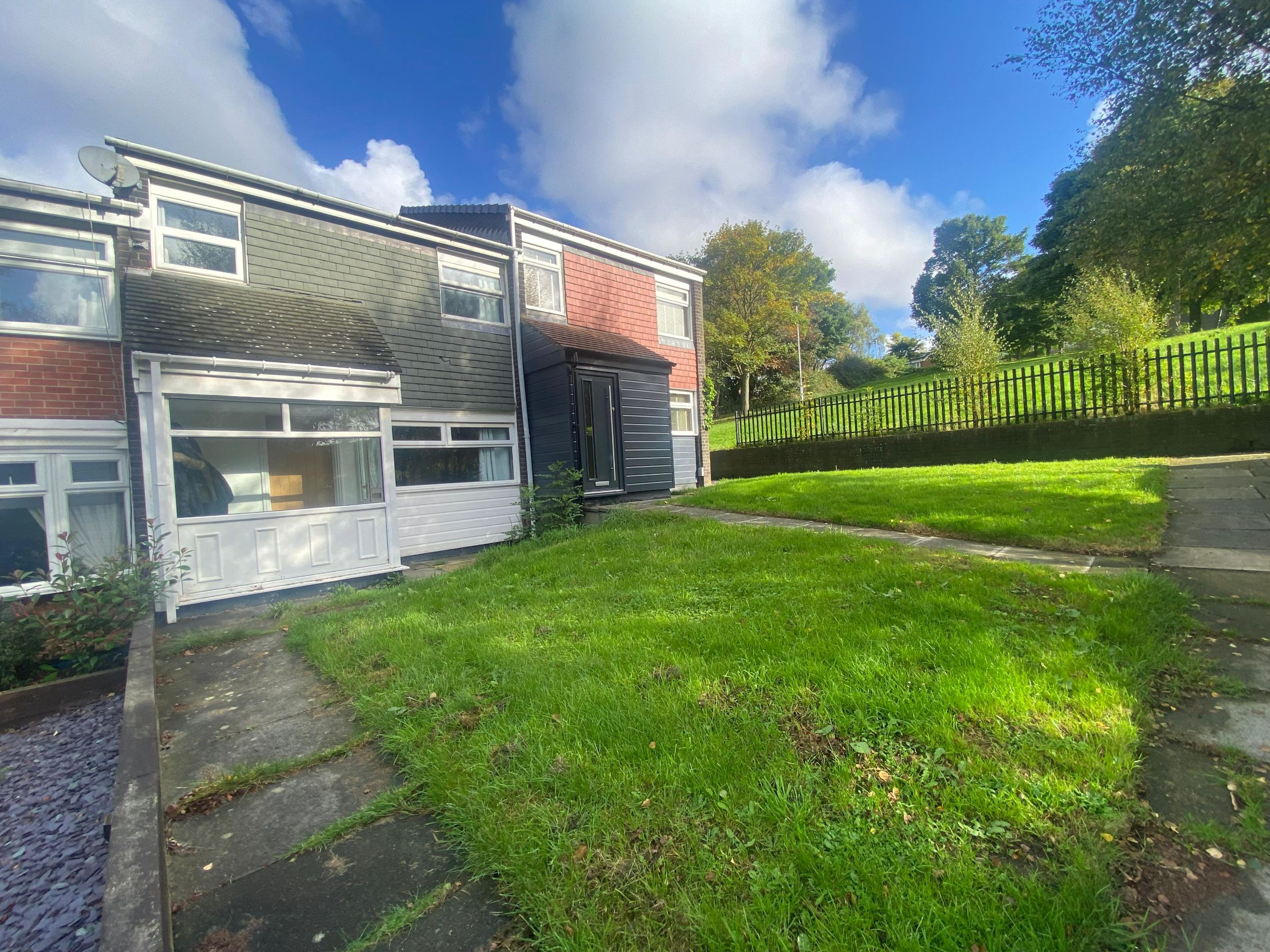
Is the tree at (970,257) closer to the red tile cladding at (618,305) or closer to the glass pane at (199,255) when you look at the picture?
the red tile cladding at (618,305)

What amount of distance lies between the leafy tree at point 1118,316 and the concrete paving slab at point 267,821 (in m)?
13.1

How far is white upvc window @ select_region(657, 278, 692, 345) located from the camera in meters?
13.5

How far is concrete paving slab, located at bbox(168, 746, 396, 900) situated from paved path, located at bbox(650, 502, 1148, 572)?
458 centimetres

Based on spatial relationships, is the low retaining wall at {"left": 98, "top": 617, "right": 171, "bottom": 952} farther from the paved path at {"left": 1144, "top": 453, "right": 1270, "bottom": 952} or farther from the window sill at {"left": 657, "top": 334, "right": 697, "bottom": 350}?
the window sill at {"left": 657, "top": 334, "right": 697, "bottom": 350}

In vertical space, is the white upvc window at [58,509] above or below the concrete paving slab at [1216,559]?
above

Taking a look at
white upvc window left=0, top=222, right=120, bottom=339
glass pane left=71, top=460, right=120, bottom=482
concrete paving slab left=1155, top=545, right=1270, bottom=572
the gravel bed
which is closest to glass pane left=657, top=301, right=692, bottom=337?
white upvc window left=0, top=222, right=120, bottom=339

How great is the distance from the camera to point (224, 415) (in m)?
6.70

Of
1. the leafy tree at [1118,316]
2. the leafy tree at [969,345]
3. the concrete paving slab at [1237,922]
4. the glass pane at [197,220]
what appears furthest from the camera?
the leafy tree at [969,345]

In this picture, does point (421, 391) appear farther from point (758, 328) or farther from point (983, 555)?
point (758, 328)

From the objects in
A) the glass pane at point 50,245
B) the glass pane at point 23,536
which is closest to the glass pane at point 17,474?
the glass pane at point 23,536

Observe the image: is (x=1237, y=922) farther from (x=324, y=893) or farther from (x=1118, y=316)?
(x=1118, y=316)

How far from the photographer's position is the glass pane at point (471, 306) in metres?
9.82

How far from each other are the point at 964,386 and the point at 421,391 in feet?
37.7

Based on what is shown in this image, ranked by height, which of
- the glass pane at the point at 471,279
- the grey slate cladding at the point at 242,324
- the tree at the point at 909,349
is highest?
the tree at the point at 909,349
